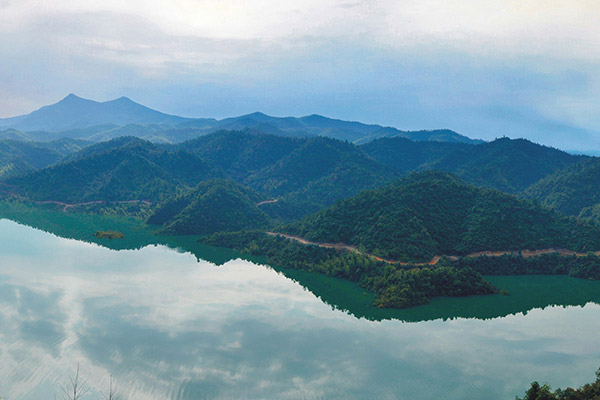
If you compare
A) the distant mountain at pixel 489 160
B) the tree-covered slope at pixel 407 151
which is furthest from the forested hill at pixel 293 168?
the tree-covered slope at pixel 407 151

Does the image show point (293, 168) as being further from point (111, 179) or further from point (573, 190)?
point (573, 190)

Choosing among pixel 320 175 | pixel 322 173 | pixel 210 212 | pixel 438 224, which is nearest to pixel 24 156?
pixel 320 175

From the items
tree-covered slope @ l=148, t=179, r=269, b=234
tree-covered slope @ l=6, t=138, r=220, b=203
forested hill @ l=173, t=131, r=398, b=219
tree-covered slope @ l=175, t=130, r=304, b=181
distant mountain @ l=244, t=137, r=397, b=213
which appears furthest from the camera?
tree-covered slope @ l=175, t=130, r=304, b=181

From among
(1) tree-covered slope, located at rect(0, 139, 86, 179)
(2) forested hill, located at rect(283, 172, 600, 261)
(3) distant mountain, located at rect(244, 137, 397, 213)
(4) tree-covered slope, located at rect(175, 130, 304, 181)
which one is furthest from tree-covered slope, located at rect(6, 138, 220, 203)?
(2) forested hill, located at rect(283, 172, 600, 261)

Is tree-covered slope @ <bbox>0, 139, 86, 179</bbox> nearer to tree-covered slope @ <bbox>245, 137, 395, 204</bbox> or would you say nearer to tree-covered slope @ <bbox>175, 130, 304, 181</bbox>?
tree-covered slope @ <bbox>175, 130, 304, 181</bbox>

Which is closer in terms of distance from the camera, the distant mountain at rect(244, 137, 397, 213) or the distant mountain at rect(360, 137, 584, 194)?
the distant mountain at rect(244, 137, 397, 213)

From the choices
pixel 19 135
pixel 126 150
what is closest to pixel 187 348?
pixel 126 150

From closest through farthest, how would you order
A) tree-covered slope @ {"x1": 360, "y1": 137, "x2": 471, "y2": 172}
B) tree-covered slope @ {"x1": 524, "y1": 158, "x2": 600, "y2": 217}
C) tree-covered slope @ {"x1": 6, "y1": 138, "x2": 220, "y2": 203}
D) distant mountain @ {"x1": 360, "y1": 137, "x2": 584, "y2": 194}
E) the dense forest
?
the dense forest, tree-covered slope @ {"x1": 524, "y1": 158, "x2": 600, "y2": 217}, tree-covered slope @ {"x1": 6, "y1": 138, "x2": 220, "y2": 203}, distant mountain @ {"x1": 360, "y1": 137, "x2": 584, "y2": 194}, tree-covered slope @ {"x1": 360, "y1": 137, "x2": 471, "y2": 172}
